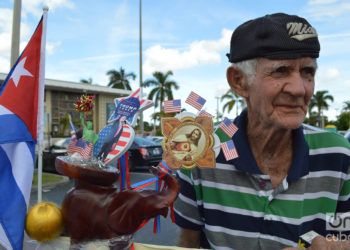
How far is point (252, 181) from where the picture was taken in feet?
5.27

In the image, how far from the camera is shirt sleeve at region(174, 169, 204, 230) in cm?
173

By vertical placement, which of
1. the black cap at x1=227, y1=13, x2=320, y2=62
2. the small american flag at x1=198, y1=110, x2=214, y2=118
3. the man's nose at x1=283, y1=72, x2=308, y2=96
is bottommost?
the small american flag at x1=198, y1=110, x2=214, y2=118

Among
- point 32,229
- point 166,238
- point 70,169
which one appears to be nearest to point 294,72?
point 70,169

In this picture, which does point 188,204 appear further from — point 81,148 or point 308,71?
point 308,71

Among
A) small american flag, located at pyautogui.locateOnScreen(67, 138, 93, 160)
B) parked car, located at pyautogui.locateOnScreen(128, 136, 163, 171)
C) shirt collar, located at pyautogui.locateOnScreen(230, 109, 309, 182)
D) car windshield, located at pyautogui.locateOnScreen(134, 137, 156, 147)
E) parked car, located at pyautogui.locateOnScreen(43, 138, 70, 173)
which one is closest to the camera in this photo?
small american flag, located at pyautogui.locateOnScreen(67, 138, 93, 160)

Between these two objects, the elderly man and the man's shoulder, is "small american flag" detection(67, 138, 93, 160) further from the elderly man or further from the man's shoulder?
the man's shoulder

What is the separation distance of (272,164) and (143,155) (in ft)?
34.3

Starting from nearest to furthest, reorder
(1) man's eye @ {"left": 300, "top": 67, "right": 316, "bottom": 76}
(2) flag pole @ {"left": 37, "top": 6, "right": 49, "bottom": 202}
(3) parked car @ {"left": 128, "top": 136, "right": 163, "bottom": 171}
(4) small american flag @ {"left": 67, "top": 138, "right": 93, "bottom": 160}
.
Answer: (4) small american flag @ {"left": 67, "top": 138, "right": 93, "bottom": 160}, (1) man's eye @ {"left": 300, "top": 67, "right": 316, "bottom": 76}, (2) flag pole @ {"left": 37, "top": 6, "right": 49, "bottom": 202}, (3) parked car @ {"left": 128, "top": 136, "right": 163, "bottom": 171}

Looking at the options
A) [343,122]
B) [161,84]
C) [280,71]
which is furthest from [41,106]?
[343,122]

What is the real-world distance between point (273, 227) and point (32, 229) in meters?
0.84

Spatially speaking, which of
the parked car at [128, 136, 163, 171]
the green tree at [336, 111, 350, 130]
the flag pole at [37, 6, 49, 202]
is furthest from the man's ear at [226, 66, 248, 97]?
the green tree at [336, 111, 350, 130]

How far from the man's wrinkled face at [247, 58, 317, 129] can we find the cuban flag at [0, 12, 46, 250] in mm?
883

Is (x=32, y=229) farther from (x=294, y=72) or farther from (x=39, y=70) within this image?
(x=294, y=72)

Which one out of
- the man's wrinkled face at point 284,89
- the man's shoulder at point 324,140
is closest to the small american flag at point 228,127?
the man's wrinkled face at point 284,89
